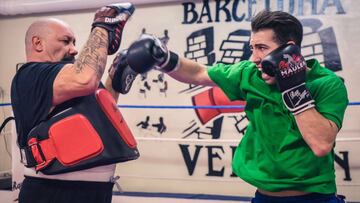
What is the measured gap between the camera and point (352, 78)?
2.57m

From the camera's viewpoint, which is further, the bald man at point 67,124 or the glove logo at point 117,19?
the glove logo at point 117,19

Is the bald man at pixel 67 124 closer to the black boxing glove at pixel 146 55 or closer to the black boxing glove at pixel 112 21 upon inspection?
the black boxing glove at pixel 112 21

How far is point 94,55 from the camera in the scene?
1378 mm

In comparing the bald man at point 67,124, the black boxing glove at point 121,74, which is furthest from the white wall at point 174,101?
the bald man at point 67,124

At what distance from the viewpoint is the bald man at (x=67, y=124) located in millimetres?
1314

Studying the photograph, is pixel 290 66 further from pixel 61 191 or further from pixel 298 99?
pixel 61 191

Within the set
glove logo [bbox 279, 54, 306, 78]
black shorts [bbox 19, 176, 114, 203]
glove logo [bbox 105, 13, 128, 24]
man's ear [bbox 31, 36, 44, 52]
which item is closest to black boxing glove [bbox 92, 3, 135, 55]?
glove logo [bbox 105, 13, 128, 24]

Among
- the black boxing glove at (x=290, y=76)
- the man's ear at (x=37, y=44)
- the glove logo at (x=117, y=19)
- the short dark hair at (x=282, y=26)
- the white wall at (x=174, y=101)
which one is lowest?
the white wall at (x=174, y=101)

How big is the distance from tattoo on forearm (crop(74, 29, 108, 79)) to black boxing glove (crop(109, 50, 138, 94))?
20 cm

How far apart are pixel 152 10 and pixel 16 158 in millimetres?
1482

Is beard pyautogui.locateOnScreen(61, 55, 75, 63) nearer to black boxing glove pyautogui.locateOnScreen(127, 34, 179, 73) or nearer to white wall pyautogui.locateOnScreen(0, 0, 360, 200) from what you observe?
black boxing glove pyautogui.locateOnScreen(127, 34, 179, 73)

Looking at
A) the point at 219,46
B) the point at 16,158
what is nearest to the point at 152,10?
the point at 219,46

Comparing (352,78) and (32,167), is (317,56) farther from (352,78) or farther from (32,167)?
(32,167)

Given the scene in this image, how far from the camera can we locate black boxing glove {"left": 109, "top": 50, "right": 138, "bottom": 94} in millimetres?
1607
